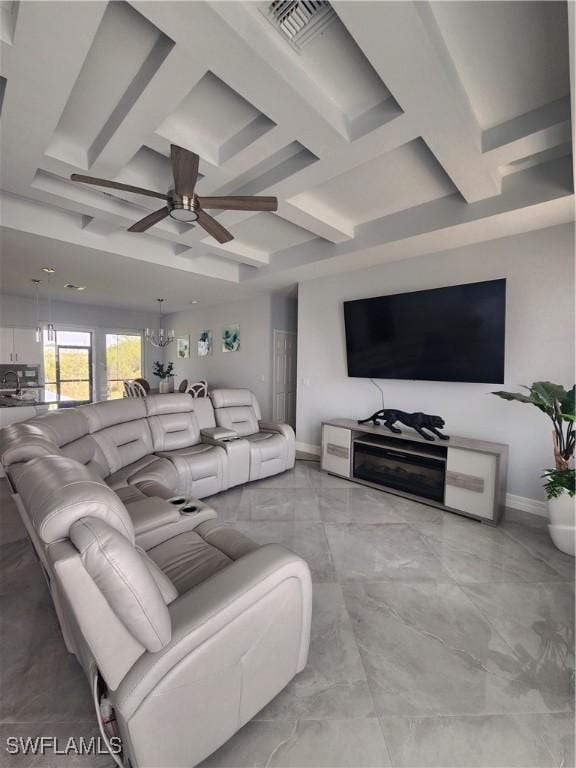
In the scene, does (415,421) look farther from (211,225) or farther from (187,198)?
(187,198)

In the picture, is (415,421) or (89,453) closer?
(89,453)

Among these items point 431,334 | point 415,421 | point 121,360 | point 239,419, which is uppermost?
point 431,334

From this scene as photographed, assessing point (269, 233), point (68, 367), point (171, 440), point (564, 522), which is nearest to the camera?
point (564, 522)

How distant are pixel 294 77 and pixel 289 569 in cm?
227

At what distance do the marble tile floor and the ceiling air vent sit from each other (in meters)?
2.92

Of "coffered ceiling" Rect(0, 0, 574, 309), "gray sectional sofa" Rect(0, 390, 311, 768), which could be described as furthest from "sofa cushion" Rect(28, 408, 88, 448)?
"coffered ceiling" Rect(0, 0, 574, 309)

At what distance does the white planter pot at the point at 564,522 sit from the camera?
7.79ft

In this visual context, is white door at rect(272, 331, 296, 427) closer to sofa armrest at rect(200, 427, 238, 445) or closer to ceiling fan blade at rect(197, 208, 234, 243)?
sofa armrest at rect(200, 427, 238, 445)

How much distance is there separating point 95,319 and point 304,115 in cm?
743

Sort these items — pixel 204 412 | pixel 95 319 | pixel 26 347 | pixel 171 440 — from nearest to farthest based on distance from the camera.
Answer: pixel 171 440, pixel 204 412, pixel 26 347, pixel 95 319

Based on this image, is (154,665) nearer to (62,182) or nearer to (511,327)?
(62,182)

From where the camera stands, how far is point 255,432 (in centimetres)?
424

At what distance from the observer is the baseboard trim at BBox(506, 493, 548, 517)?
302 centimetres

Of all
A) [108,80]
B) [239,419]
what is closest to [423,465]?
[239,419]
